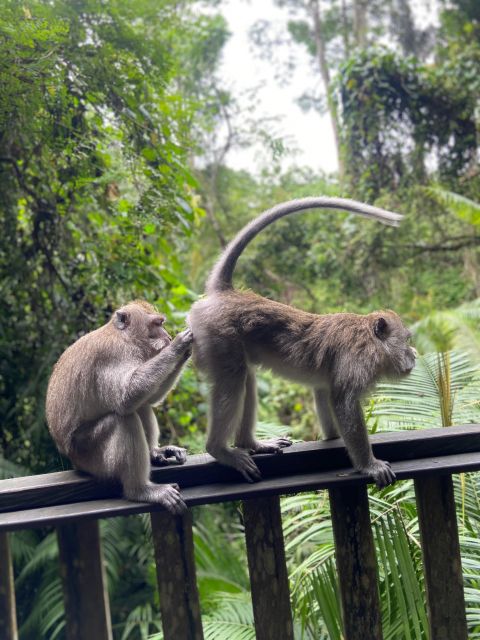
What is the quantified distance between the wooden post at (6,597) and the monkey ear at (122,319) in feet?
2.61

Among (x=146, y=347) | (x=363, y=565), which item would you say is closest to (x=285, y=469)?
(x=363, y=565)

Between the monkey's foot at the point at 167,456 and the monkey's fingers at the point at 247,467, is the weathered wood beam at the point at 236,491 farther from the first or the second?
the monkey's foot at the point at 167,456

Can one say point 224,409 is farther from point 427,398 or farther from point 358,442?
point 427,398

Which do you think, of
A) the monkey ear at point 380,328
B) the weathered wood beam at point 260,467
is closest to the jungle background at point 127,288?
the weathered wood beam at point 260,467

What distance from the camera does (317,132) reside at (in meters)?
11.4

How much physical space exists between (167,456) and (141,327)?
49 cm

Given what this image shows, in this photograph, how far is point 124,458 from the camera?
2025mm

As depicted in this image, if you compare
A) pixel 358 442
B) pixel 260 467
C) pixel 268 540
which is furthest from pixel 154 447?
pixel 358 442

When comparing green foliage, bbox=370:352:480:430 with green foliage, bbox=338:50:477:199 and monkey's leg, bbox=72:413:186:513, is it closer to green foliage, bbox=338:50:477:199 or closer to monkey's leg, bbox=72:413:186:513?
monkey's leg, bbox=72:413:186:513

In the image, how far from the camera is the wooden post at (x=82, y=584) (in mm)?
1943

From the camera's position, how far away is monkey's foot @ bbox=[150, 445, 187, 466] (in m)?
2.23

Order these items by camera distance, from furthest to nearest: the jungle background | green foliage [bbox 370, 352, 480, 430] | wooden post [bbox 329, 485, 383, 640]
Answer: green foliage [bbox 370, 352, 480, 430] < the jungle background < wooden post [bbox 329, 485, 383, 640]

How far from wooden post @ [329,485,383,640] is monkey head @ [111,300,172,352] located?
32.7 inches

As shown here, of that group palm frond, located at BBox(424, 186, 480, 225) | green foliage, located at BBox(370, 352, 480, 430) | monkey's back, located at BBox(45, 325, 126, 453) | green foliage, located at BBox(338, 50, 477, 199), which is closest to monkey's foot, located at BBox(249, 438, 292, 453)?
monkey's back, located at BBox(45, 325, 126, 453)
